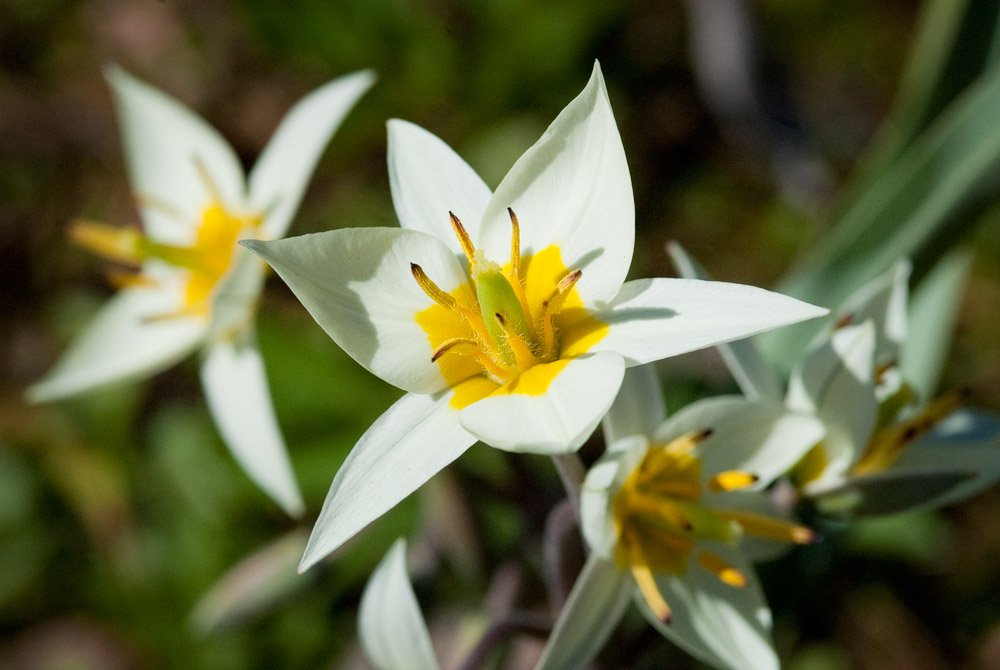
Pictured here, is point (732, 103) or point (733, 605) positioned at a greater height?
point (732, 103)

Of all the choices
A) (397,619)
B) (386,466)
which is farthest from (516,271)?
(397,619)

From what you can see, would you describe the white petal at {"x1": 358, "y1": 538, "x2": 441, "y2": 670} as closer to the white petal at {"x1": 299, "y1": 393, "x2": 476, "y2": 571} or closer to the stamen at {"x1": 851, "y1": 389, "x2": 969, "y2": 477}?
the white petal at {"x1": 299, "y1": 393, "x2": 476, "y2": 571}

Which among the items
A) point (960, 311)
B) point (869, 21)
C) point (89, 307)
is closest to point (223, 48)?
point (89, 307)

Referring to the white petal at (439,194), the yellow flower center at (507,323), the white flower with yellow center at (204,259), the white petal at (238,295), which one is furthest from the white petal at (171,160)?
the yellow flower center at (507,323)

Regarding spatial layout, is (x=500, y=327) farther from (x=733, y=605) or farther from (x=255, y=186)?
(x=255, y=186)

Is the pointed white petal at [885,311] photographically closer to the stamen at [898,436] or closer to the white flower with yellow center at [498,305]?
the stamen at [898,436]

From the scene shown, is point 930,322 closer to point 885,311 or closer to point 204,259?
point 885,311
